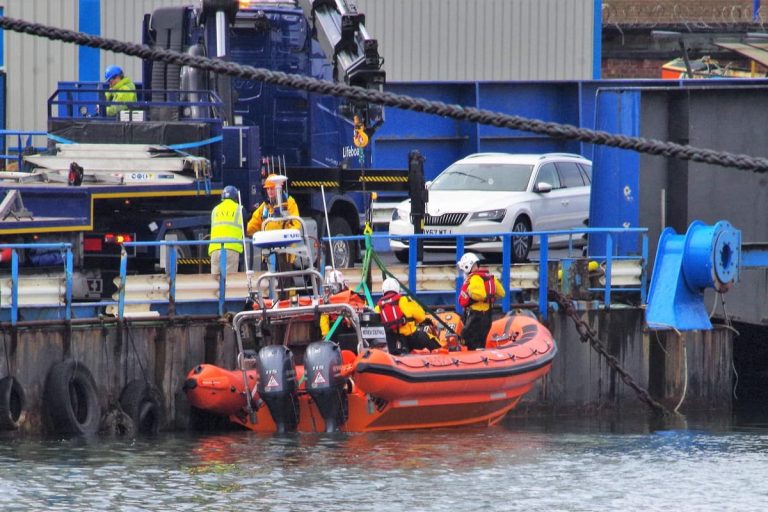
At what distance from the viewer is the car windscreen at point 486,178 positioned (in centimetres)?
2109

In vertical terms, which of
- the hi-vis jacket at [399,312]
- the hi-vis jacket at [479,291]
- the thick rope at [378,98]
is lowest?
the hi-vis jacket at [399,312]

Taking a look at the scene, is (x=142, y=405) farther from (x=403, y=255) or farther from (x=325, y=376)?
(x=403, y=255)

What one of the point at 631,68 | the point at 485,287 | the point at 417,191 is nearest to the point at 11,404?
the point at 485,287

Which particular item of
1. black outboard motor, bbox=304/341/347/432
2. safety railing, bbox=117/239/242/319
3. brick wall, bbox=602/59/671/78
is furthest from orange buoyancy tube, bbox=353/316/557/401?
brick wall, bbox=602/59/671/78

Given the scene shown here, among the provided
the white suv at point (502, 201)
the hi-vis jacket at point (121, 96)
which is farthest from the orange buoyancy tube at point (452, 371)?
the hi-vis jacket at point (121, 96)

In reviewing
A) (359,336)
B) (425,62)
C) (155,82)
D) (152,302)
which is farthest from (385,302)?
(425,62)

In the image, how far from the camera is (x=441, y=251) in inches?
794

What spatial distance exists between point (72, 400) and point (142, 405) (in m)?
0.75

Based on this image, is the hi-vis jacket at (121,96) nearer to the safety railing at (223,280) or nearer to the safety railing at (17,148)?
the safety railing at (17,148)

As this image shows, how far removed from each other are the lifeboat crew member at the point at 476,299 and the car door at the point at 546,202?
210 inches

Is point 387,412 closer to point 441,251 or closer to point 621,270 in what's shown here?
point 621,270

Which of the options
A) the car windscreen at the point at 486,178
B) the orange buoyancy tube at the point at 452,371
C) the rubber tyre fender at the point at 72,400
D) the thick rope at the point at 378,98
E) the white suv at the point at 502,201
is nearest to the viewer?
the thick rope at the point at 378,98

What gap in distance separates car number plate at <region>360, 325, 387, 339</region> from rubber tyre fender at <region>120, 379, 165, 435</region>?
222cm

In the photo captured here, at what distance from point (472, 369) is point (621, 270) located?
12.2 ft
